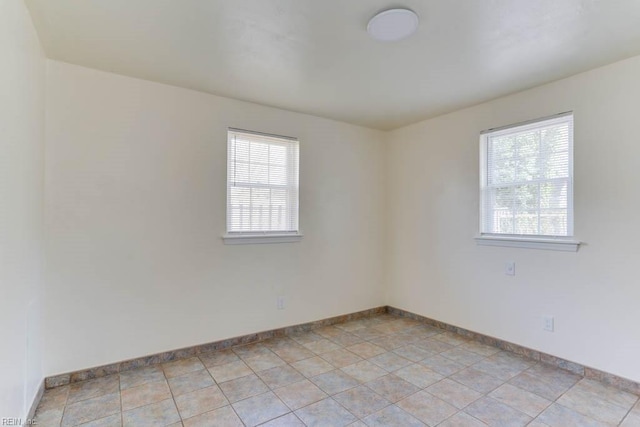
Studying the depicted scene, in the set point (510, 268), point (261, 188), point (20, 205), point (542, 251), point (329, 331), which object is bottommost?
point (329, 331)

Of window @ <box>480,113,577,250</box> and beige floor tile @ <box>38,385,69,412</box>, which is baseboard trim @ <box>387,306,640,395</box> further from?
beige floor tile @ <box>38,385,69,412</box>

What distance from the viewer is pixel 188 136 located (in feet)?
9.81

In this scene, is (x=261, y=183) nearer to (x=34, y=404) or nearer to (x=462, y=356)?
(x=34, y=404)

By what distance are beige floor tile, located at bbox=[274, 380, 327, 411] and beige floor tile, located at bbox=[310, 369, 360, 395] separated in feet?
A: 0.18

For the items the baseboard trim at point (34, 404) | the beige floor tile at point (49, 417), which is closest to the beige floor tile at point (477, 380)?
the beige floor tile at point (49, 417)

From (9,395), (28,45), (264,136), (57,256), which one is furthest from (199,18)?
(9,395)

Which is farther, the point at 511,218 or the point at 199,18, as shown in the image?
the point at 511,218

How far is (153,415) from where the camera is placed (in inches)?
82.4

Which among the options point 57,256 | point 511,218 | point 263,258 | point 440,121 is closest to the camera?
point 57,256

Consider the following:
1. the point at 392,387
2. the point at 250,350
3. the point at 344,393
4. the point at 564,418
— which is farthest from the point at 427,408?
the point at 250,350

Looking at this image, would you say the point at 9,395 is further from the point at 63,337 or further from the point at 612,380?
the point at 612,380

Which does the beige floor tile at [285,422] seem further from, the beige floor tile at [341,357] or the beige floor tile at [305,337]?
the beige floor tile at [305,337]

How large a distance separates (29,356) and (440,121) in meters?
4.09

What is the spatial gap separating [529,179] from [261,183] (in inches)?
100
